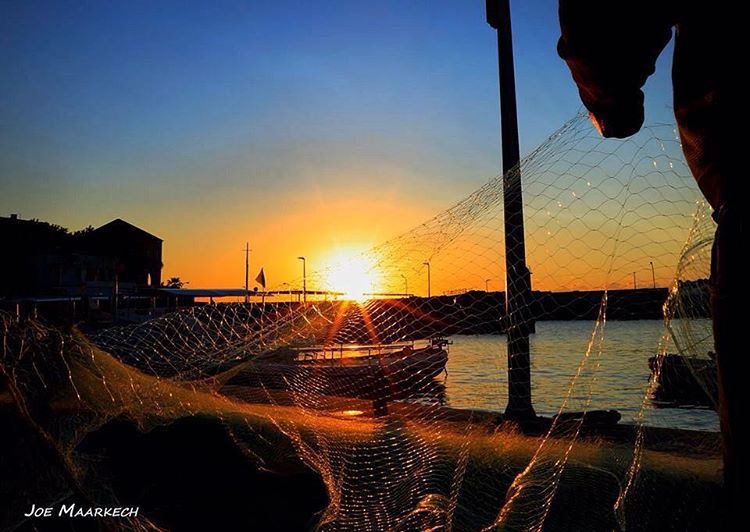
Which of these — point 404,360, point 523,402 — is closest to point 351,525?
point 523,402

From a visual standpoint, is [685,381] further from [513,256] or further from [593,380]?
[593,380]

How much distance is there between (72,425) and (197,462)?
116 centimetres

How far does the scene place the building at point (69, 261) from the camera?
33.2m

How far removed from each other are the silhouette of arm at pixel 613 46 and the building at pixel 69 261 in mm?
30617

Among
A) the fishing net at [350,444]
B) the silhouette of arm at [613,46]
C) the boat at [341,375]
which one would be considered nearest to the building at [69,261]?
the boat at [341,375]

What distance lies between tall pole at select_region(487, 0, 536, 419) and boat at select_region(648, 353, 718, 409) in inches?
54.8

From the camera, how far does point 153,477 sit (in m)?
4.67

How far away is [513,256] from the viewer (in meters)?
6.71

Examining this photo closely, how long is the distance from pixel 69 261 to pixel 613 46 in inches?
1563

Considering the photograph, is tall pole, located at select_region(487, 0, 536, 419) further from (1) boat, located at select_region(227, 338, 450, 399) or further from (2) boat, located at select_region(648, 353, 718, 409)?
(1) boat, located at select_region(227, 338, 450, 399)

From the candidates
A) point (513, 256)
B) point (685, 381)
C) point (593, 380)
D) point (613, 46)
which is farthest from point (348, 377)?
point (613, 46)

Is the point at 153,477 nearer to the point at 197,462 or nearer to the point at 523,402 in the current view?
the point at 197,462

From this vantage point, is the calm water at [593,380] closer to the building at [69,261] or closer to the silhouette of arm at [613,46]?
the silhouette of arm at [613,46]

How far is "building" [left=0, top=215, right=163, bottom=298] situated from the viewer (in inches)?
1309
